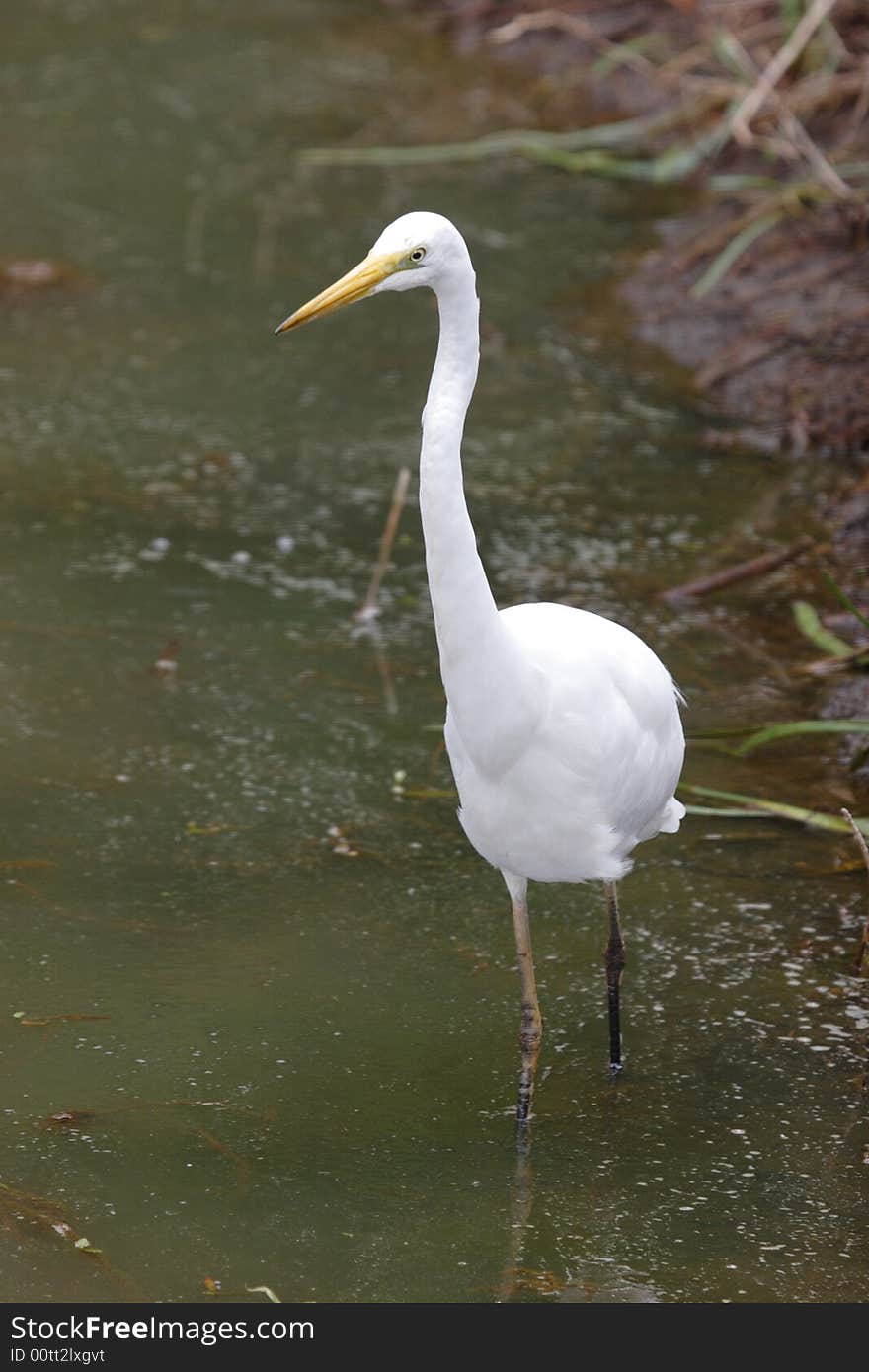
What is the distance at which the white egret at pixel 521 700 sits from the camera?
288 cm

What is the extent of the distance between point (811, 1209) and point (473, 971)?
36.7 inches

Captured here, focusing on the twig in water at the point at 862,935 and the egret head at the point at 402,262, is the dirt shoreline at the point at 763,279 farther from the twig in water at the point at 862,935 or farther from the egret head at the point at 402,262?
the egret head at the point at 402,262

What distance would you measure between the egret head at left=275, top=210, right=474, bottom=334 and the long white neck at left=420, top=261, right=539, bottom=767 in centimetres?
5

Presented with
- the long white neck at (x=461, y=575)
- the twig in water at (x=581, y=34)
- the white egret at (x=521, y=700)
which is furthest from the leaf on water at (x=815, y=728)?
the twig in water at (x=581, y=34)

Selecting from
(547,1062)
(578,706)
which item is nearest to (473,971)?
(547,1062)

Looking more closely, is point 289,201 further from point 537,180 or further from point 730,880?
point 730,880

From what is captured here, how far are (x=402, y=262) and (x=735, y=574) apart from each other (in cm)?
Result: 270

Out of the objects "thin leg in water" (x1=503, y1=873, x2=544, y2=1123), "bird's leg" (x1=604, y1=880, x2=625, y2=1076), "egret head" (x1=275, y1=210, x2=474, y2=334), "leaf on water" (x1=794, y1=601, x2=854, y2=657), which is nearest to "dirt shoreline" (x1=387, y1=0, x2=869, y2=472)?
"leaf on water" (x1=794, y1=601, x2=854, y2=657)

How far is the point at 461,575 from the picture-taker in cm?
295

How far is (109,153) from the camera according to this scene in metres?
8.66

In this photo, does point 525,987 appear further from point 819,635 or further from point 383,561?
point 383,561

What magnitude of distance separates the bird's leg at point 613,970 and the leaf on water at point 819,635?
60.6 inches

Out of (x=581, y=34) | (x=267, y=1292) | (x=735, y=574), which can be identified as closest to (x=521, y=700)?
(x=267, y=1292)

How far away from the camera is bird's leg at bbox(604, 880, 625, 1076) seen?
3.48m
